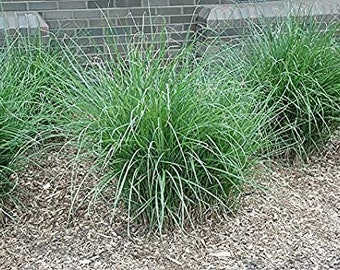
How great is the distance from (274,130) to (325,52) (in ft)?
A: 1.97

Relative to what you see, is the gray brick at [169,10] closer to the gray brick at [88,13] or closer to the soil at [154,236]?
the gray brick at [88,13]

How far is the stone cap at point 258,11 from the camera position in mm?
4949

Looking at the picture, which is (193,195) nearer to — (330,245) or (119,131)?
(119,131)

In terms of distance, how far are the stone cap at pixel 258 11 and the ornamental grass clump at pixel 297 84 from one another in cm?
107

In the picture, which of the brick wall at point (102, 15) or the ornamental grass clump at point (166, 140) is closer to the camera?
the ornamental grass clump at point (166, 140)

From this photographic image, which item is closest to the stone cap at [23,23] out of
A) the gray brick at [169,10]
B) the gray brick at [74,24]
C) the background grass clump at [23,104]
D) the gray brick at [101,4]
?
the gray brick at [74,24]

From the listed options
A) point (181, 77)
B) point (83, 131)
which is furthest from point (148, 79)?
point (83, 131)

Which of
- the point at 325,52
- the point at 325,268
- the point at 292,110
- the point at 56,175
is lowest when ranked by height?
the point at 325,268

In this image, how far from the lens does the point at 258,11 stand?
511 cm

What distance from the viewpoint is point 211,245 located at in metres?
2.94

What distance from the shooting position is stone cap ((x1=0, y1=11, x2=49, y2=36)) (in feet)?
14.7

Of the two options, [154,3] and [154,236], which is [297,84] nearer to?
[154,236]

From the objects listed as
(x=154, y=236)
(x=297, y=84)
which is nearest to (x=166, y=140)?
(x=154, y=236)

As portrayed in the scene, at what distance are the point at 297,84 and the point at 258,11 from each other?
1.68 metres
